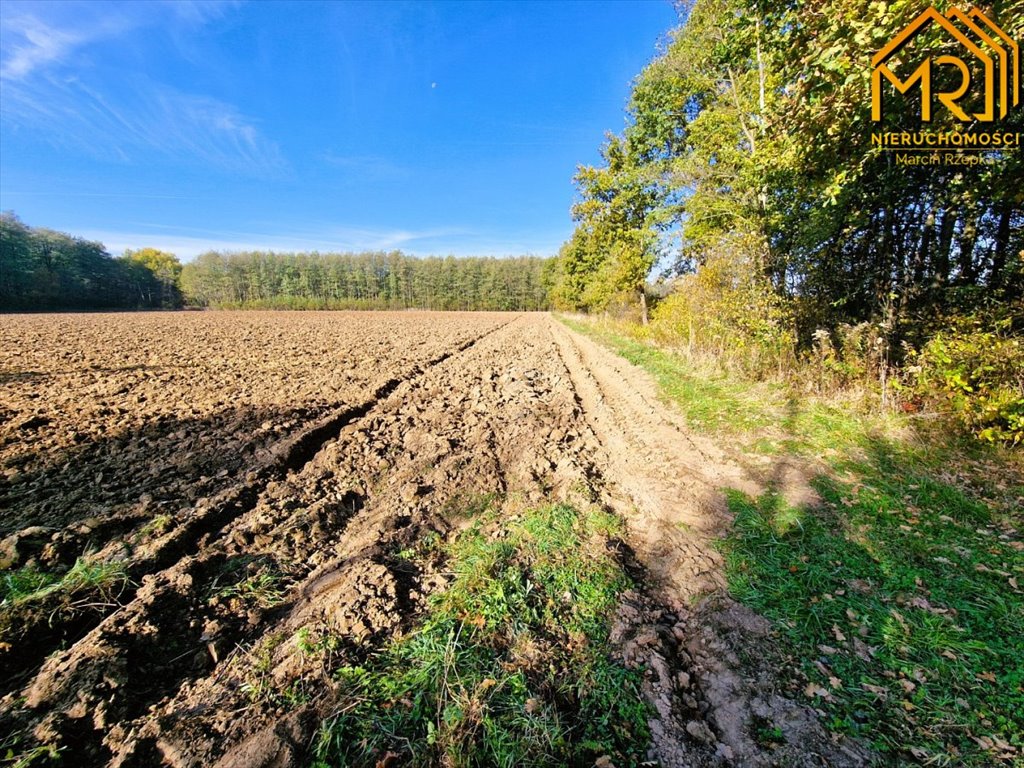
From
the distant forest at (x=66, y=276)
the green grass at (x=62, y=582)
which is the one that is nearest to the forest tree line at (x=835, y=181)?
the green grass at (x=62, y=582)

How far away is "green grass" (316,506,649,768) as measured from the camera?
6.81 ft

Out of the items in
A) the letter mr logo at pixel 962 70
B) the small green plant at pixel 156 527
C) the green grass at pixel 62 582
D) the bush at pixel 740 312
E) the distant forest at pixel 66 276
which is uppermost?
the distant forest at pixel 66 276

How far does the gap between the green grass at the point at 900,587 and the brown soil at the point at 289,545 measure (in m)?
0.28

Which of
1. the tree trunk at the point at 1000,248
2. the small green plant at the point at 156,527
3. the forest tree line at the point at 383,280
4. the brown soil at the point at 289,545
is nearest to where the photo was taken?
the brown soil at the point at 289,545

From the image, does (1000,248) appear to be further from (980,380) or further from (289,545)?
(289,545)

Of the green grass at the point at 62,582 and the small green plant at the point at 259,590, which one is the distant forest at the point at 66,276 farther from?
the small green plant at the point at 259,590

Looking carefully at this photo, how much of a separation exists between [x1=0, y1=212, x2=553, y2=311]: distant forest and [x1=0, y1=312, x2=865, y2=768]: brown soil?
5649 cm

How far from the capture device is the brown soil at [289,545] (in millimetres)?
2219

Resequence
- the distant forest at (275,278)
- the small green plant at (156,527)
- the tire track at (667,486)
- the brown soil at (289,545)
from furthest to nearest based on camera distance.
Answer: the distant forest at (275,278), the small green plant at (156,527), the tire track at (667,486), the brown soil at (289,545)

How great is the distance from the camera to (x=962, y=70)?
3994 mm

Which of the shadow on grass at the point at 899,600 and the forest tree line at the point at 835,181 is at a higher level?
the forest tree line at the point at 835,181

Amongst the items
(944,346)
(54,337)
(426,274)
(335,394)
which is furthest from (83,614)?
(426,274)

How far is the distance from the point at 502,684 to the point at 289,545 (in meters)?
2.59

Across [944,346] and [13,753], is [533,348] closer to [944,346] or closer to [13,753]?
[944,346]
